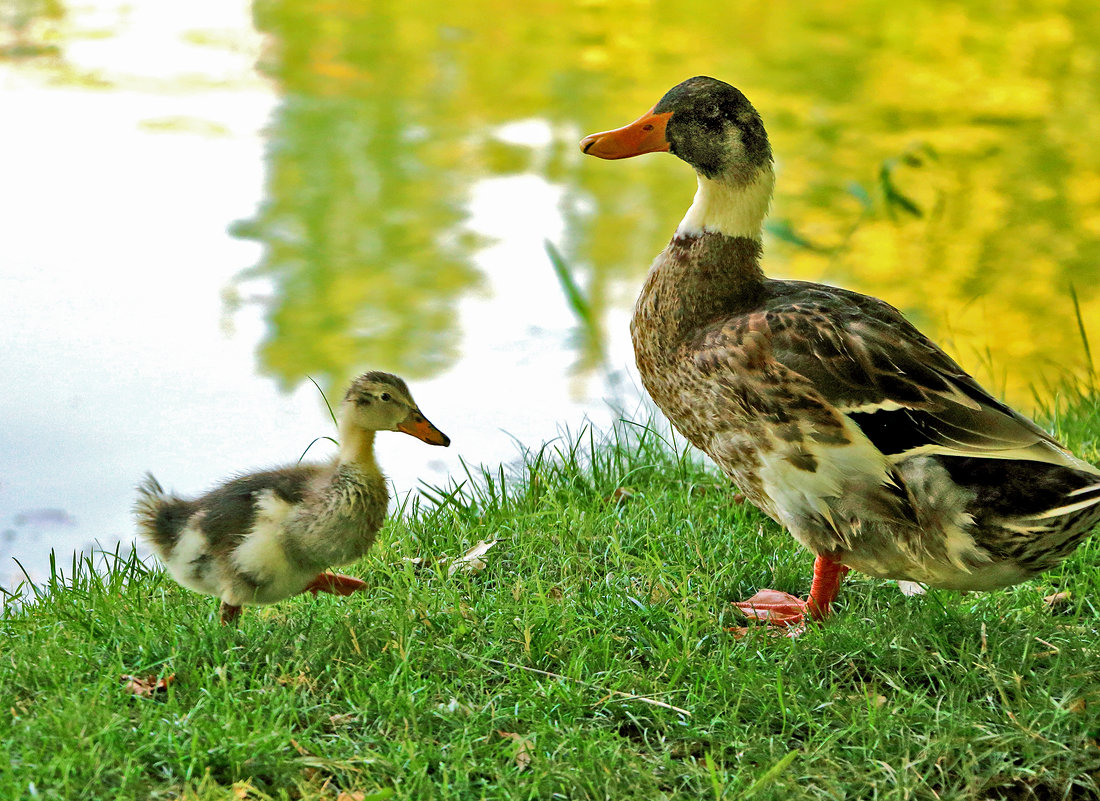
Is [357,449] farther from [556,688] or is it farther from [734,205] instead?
[734,205]

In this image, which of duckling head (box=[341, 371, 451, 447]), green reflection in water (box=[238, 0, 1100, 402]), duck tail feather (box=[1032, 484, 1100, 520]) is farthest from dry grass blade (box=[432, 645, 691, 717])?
green reflection in water (box=[238, 0, 1100, 402])

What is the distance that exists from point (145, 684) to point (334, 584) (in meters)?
0.59

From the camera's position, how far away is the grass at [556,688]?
9.75ft

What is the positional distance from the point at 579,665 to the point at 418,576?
0.85 meters

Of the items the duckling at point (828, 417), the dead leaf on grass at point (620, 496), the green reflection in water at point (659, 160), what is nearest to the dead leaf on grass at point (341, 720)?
the duckling at point (828, 417)

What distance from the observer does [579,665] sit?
3.36 m

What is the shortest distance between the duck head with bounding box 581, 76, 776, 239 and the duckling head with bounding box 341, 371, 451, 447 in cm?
99

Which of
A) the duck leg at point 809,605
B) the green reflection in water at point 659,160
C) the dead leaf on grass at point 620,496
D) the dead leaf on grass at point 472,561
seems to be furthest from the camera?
the green reflection in water at point 659,160

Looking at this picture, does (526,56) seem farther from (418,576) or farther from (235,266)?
(418,576)

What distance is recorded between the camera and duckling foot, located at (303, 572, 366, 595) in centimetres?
354

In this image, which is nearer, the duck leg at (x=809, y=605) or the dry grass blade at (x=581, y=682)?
the dry grass blade at (x=581, y=682)

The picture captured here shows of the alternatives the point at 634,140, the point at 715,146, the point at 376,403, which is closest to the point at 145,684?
the point at 376,403

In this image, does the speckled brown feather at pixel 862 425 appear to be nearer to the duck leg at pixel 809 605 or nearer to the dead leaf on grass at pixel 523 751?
the duck leg at pixel 809 605

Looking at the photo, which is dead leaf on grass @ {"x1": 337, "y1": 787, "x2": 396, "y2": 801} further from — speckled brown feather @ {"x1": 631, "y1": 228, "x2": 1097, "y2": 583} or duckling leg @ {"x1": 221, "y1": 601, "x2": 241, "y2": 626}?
speckled brown feather @ {"x1": 631, "y1": 228, "x2": 1097, "y2": 583}
